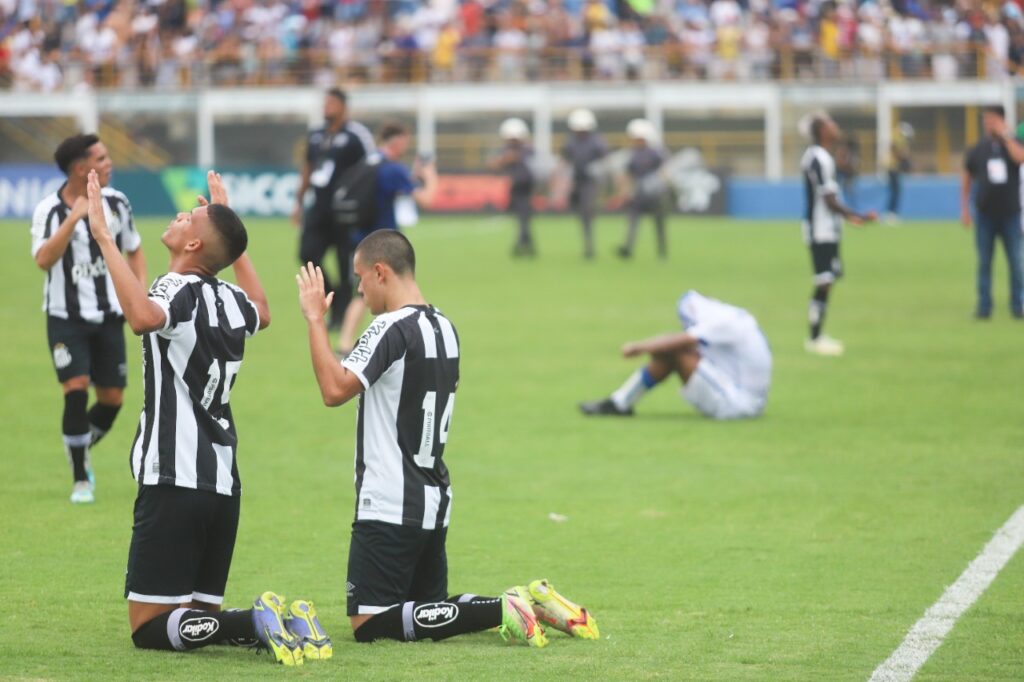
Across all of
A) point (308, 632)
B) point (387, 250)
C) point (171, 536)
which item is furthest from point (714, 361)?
point (171, 536)

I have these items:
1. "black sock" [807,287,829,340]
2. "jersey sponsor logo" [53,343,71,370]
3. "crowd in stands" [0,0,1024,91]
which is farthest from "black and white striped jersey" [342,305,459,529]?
"crowd in stands" [0,0,1024,91]

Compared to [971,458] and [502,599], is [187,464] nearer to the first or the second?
[502,599]

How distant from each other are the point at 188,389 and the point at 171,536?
56cm

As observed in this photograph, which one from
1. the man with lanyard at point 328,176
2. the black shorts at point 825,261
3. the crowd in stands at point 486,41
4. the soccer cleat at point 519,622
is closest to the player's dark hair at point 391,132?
the man with lanyard at point 328,176

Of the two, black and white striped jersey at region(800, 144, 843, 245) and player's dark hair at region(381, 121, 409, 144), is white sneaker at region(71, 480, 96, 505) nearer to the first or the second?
player's dark hair at region(381, 121, 409, 144)

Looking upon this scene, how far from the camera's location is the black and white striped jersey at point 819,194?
1527 cm

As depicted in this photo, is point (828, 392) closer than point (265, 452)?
No

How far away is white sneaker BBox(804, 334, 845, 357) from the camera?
15844mm

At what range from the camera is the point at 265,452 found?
10688mm

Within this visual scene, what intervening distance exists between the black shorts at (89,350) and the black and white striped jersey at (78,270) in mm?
63

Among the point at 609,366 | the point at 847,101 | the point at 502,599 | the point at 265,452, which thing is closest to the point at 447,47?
the point at 847,101

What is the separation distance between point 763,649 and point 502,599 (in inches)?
41.8

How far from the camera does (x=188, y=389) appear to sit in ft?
19.1

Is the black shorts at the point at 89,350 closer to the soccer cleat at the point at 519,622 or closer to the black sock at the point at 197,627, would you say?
the black sock at the point at 197,627
